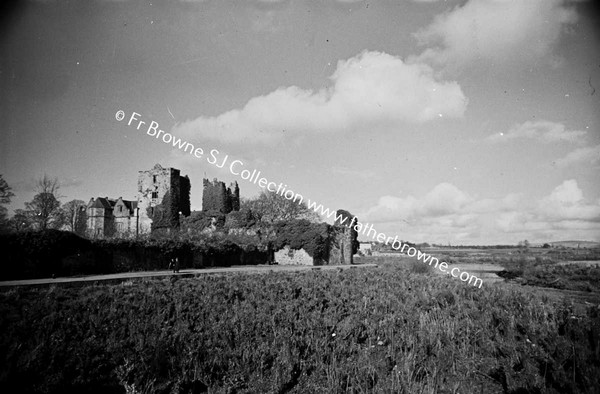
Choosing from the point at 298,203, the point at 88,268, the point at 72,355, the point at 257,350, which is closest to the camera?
the point at 72,355

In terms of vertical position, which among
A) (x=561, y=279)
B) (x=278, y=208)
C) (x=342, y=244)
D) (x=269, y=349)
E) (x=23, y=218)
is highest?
(x=278, y=208)

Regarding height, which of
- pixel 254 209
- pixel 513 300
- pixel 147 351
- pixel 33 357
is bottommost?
pixel 513 300

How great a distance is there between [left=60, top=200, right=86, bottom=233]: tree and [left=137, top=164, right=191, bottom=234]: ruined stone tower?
31.3 feet

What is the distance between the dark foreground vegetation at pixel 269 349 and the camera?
4176 millimetres

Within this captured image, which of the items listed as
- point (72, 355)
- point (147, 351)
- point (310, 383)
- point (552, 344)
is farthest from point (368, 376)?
point (72, 355)

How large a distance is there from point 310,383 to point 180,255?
26120 mm

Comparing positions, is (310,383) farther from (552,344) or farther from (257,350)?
(552,344)

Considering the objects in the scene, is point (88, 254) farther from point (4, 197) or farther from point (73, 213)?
point (73, 213)

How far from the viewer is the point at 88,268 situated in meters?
21.9

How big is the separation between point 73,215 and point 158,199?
13.4 metres

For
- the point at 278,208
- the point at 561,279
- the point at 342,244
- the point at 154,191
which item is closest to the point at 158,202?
the point at 154,191

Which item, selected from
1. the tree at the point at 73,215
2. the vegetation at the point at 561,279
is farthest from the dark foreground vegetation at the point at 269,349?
the tree at the point at 73,215

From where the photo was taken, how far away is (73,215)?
52.5 metres

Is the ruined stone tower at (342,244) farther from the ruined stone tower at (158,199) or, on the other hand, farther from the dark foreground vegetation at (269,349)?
the dark foreground vegetation at (269,349)
